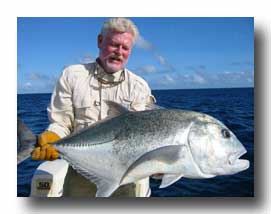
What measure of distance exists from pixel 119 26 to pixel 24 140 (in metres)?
0.85

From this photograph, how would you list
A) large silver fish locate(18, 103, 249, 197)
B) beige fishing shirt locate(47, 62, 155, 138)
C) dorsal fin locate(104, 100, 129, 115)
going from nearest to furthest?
large silver fish locate(18, 103, 249, 197)
dorsal fin locate(104, 100, 129, 115)
beige fishing shirt locate(47, 62, 155, 138)

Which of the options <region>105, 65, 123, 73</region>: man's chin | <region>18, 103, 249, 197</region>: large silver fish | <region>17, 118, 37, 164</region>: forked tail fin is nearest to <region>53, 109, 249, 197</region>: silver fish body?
<region>18, 103, 249, 197</region>: large silver fish

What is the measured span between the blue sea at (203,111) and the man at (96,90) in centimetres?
11

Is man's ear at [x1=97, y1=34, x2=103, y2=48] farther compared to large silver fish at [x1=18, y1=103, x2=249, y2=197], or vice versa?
man's ear at [x1=97, y1=34, x2=103, y2=48]

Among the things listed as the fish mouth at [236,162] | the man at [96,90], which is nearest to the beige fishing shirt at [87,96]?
the man at [96,90]

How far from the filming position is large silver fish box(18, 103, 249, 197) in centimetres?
231

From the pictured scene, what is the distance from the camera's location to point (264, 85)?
2.79 metres

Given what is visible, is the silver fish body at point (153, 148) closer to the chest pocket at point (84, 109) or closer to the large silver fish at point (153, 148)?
the large silver fish at point (153, 148)

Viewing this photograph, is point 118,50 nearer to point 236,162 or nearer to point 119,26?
point 119,26

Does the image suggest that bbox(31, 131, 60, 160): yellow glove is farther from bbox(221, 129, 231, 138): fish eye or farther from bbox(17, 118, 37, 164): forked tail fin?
bbox(221, 129, 231, 138): fish eye

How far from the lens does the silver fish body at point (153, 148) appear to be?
2.31 m

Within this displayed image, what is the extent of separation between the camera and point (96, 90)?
267cm

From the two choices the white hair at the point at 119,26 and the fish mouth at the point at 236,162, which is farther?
the white hair at the point at 119,26
